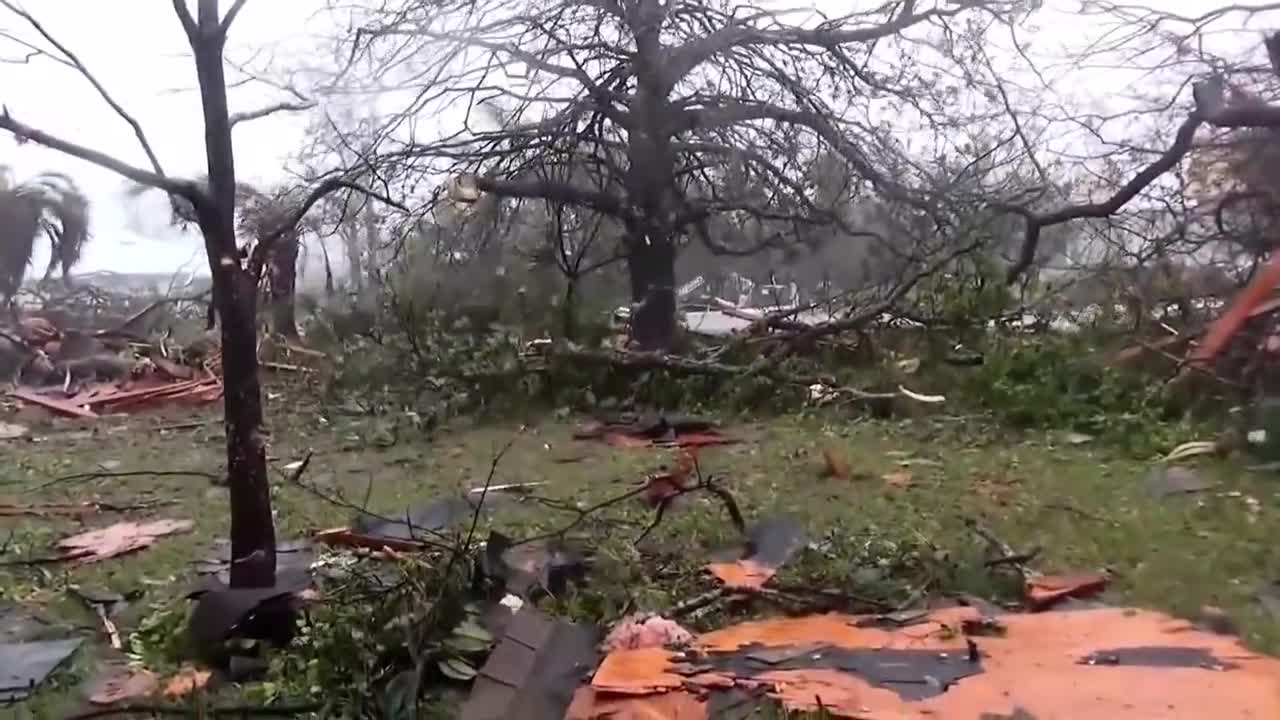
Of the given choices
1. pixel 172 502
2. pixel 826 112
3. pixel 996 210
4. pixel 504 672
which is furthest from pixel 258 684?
pixel 826 112

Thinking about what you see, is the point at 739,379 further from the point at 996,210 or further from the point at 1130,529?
the point at 1130,529

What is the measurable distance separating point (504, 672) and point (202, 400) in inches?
273

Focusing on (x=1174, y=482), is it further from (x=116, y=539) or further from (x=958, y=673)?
(x=116, y=539)

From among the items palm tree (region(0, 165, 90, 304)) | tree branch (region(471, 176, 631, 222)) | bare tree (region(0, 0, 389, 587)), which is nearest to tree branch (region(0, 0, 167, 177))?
bare tree (region(0, 0, 389, 587))

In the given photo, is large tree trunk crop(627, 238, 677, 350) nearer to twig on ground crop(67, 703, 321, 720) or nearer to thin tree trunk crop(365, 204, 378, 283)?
thin tree trunk crop(365, 204, 378, 283)

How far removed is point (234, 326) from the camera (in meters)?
3.14

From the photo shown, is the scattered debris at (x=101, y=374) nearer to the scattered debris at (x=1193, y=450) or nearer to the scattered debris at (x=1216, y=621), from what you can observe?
the scattered debris at (x=1193, y=450)

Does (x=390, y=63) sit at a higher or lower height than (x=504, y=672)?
higher

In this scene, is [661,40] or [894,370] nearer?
[894,370]

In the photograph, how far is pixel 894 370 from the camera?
7.16m

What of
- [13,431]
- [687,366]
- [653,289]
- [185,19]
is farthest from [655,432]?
[13,431]

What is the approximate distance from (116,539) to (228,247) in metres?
1.84

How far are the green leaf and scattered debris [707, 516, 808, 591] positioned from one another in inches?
35.2

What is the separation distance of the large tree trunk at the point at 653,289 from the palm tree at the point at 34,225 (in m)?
4.60
